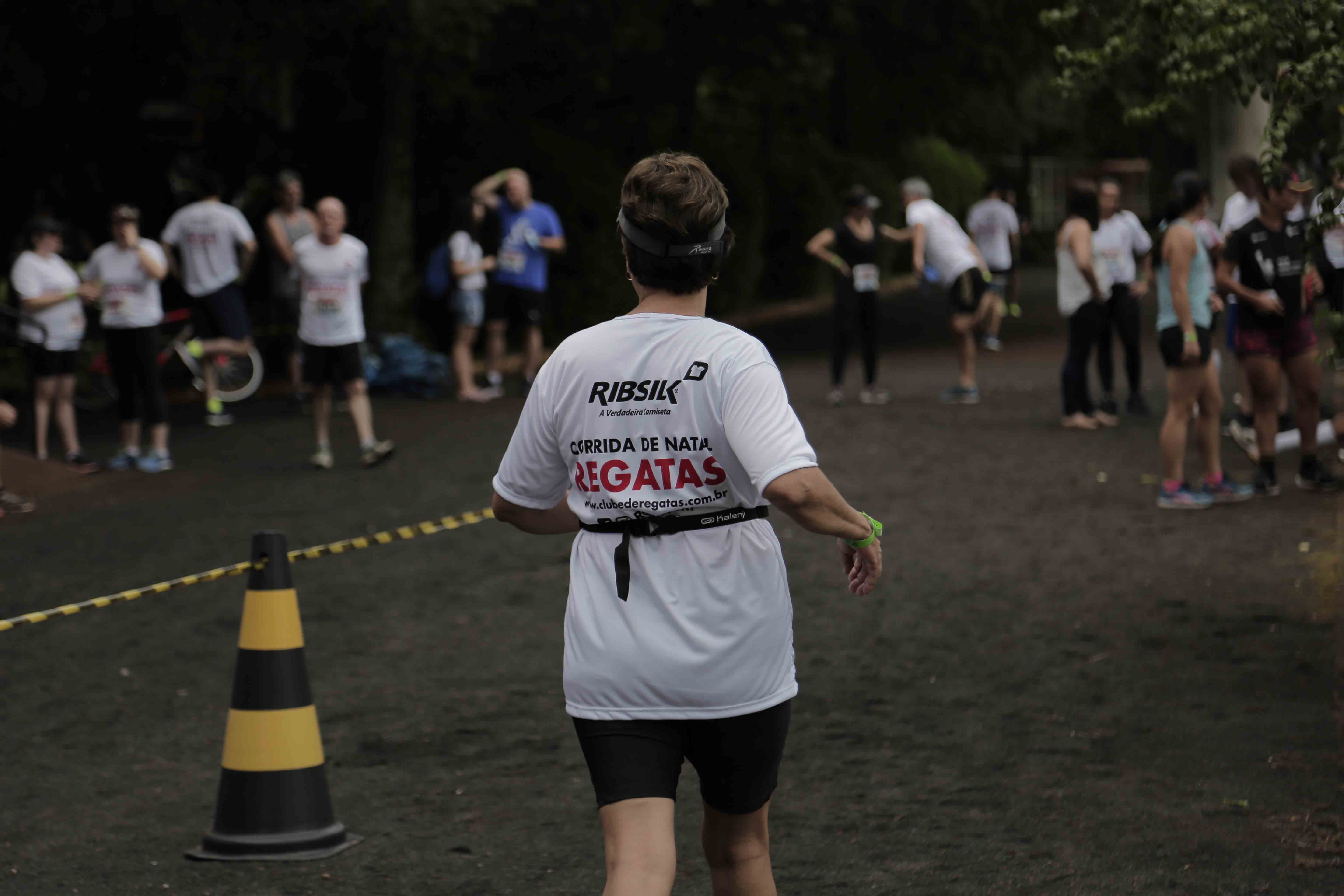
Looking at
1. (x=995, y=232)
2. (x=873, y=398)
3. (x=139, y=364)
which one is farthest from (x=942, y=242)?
(x=139, y=364)

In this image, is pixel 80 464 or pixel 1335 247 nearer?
pixel 1335 247

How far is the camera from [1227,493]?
33.3 feet

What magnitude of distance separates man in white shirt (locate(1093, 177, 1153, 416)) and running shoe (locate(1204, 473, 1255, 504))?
319 centimetres

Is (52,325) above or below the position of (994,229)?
below

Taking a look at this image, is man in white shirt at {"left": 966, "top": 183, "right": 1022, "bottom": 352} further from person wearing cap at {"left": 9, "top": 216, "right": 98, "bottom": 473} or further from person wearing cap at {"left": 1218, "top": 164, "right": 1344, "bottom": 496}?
person wearing cap at {"left": 9, "top": 216, "right": 98, "bottom": 473}

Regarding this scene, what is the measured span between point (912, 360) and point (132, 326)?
1109cm

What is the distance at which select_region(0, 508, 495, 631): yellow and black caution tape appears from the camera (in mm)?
4871

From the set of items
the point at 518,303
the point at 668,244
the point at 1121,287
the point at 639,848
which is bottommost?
the point at 639,848

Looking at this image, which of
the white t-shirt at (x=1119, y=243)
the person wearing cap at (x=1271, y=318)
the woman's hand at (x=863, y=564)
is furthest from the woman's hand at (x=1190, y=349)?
the woman's hand at (x=863, y=564)

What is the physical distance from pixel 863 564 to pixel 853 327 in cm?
1262

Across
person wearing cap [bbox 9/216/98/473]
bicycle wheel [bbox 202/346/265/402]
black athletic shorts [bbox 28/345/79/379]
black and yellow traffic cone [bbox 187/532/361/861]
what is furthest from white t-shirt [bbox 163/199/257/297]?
black and yellow traffic cone [bbox 187/532/361/861]

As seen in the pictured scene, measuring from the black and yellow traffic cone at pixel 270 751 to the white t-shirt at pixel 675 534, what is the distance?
195 centimetres

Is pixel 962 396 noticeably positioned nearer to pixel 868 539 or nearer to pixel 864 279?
pixel 864 279

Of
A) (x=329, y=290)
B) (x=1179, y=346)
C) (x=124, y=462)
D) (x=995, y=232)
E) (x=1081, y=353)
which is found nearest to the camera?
(x=1179, y=346)
